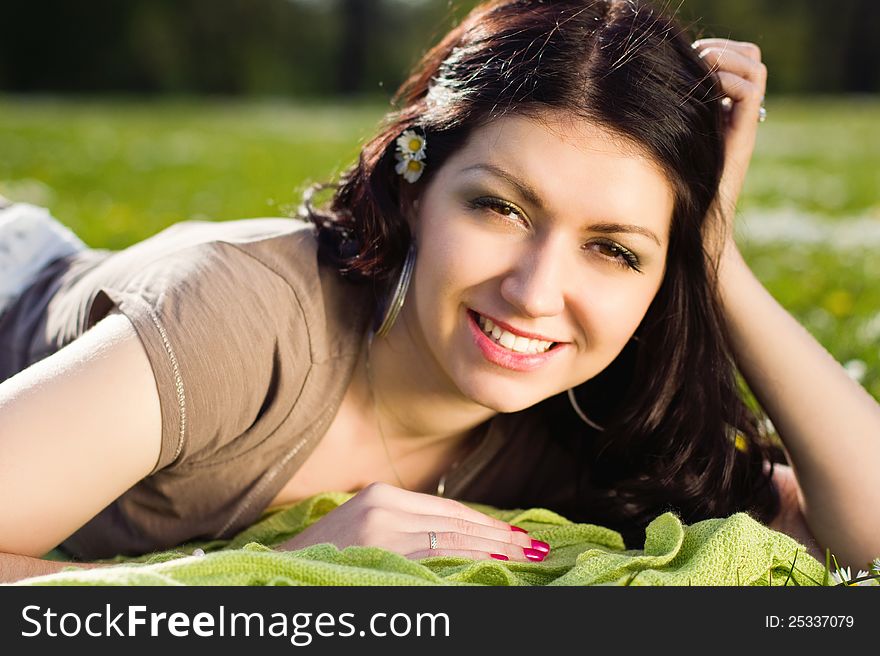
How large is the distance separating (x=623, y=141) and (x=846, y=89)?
4249 cm

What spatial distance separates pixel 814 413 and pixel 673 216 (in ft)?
2.39

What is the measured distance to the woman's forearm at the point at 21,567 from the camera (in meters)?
2.08

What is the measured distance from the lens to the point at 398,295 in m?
2.66

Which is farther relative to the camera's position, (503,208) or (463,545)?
(503,208)

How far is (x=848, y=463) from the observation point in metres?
2.79

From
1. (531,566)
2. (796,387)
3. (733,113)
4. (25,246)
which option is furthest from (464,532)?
(25,246)

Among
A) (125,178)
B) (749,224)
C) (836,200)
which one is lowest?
(749,224)

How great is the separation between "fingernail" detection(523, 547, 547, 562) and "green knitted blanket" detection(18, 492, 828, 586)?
0.10ft

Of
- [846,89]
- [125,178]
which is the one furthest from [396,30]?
[125,178]

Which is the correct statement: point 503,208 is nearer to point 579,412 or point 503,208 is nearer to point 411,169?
point 411,169

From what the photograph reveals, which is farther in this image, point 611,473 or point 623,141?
point 611,473

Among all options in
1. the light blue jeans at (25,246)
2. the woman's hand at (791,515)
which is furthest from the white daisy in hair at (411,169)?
the light blue jeans at (25,246)

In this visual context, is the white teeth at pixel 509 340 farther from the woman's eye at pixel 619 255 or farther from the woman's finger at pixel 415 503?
the woman's finger at pixel 415 503
